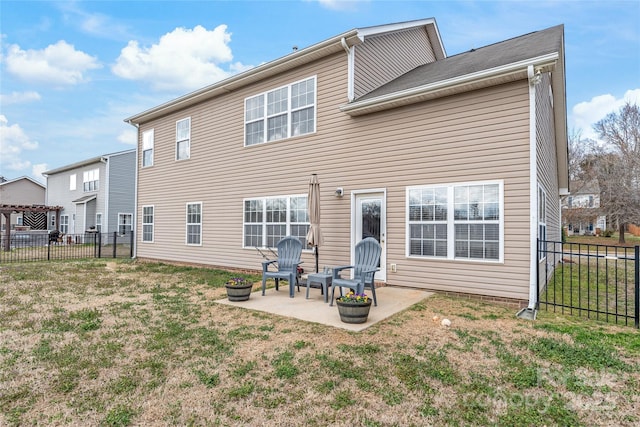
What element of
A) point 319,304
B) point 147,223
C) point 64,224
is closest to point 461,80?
point 319,304

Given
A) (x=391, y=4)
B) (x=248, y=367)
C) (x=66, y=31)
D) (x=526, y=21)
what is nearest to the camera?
(x=248, y=367)

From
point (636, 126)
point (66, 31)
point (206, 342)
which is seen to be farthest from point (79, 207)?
point (636, 126)

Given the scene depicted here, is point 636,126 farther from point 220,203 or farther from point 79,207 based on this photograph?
point 79,207

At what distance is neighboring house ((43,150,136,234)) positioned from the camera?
71.1 ft

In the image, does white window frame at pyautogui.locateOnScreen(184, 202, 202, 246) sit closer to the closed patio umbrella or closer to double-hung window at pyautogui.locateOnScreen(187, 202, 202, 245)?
double-hung window at pyautogui.locateOnScreen(187, 202, 202, 245)

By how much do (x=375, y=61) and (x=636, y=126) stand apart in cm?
2633

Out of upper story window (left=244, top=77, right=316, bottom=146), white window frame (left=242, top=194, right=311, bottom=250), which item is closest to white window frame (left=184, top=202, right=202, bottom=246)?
white window frame (left=242, top=194, right=311, bottom=250)

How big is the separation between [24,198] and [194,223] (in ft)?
94.0

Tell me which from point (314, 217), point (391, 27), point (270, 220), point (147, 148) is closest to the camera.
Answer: point (314, 217)

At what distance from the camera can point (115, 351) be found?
12.8 ft

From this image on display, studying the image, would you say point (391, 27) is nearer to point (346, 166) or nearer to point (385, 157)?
point (385, 157)

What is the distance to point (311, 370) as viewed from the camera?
131 inches

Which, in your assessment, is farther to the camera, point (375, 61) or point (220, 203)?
point (220, 203)

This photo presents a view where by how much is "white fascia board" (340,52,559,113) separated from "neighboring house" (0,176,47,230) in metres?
30.4
